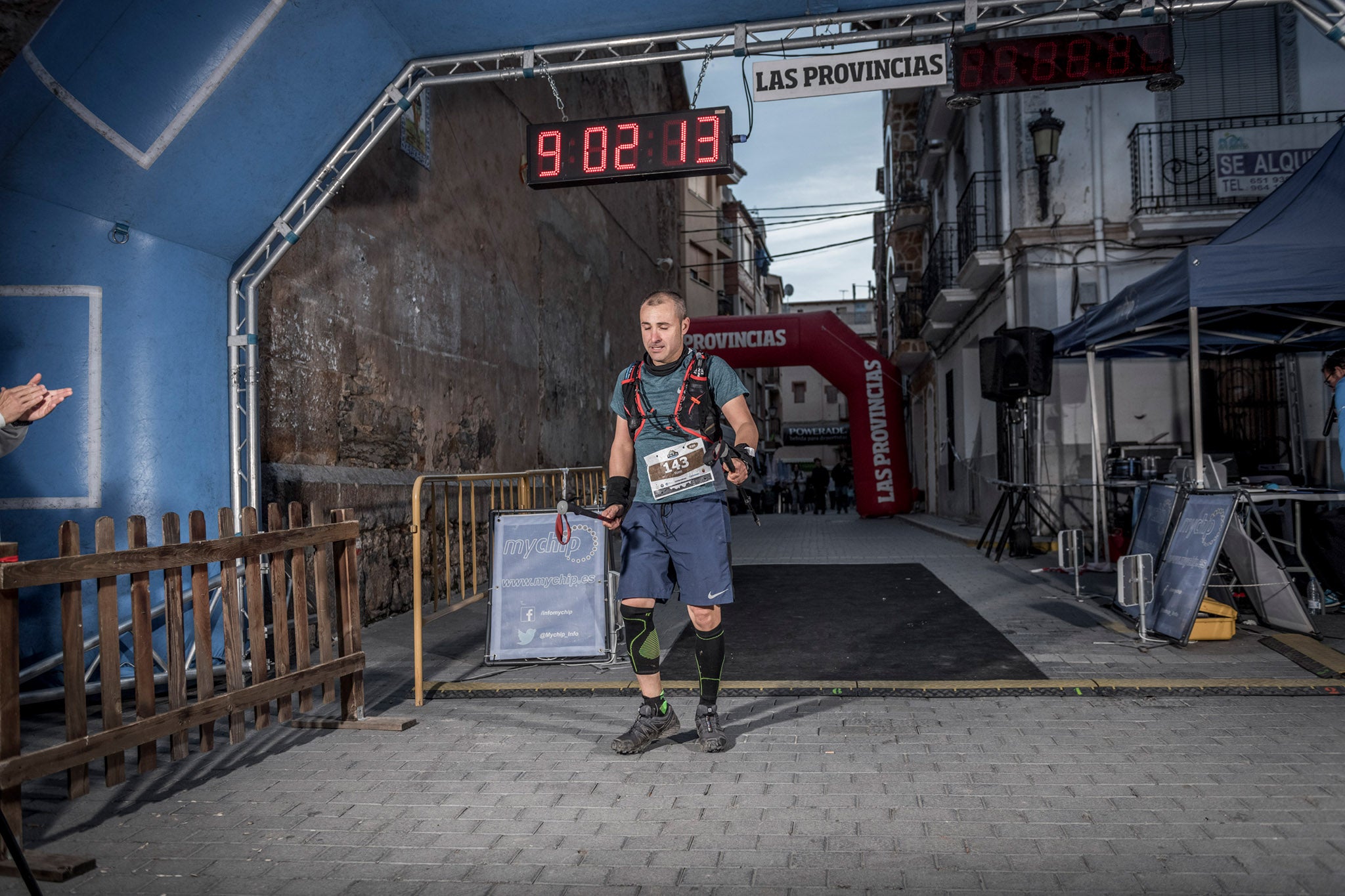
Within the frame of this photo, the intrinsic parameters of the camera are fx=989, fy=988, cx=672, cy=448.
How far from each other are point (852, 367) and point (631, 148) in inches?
625

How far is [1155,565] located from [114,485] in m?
6.84

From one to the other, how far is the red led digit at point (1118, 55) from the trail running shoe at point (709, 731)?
18.5 ft

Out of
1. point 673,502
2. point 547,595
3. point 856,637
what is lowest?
point 856,637

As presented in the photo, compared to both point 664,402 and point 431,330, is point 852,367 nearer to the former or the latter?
point 431,330

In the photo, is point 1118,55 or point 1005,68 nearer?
point 1118,55

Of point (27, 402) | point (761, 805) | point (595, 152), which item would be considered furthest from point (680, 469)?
point (595, 152)

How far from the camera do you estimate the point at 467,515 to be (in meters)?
10.2

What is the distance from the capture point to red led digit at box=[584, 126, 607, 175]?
7133mm

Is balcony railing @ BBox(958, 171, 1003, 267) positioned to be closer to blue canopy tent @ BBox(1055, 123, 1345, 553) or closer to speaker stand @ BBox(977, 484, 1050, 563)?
speaker stand @ BBox(977, 484, 1050, 563)

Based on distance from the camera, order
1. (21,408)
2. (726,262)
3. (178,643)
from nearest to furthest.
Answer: (178,643) < (21,408) < (726,262)

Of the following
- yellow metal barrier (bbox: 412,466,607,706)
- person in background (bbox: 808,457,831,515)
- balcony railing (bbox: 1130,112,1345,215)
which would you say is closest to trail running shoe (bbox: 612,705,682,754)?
yellow metal barrier (bbox: 412,466,607,706)

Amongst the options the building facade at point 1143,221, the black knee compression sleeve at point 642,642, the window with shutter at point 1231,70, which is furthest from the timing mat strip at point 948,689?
the window with shutter at point 1231,70

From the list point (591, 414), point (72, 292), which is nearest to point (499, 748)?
point (72, 292)

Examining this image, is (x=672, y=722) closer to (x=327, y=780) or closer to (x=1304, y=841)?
(x=327, y=780)
